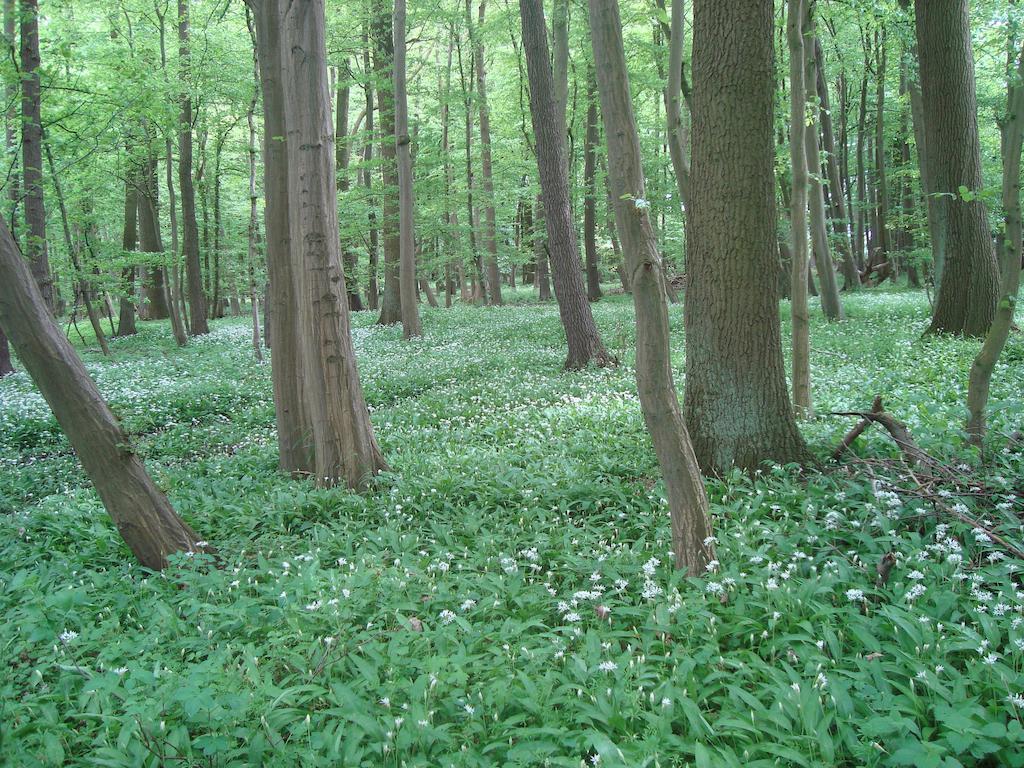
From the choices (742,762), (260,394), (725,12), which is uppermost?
(725,12)

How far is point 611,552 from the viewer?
155 inches

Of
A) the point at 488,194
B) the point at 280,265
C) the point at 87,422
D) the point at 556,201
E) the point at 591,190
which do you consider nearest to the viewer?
the point at 87,422

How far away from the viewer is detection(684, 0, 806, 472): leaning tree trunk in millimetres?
4809

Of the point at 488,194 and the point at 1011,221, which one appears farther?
the point at 488,194

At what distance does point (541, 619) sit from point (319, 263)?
3.75 m

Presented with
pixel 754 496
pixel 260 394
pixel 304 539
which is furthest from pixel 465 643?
pixel 260 394

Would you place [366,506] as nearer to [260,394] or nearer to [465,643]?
[465,643]

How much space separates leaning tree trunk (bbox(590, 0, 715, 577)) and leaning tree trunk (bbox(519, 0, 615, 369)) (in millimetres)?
6973

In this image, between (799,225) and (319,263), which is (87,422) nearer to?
(319,263)

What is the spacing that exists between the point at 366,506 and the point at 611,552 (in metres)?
2.22

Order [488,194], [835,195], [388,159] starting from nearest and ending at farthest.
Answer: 1. [388,159]
2. [835,195]
3. [488,194]

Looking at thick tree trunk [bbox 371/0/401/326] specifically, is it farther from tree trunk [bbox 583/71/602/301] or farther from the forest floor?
the forest floor

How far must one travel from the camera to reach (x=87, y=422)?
13.9 ft

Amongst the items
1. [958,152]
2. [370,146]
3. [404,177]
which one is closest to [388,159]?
[404,177]
